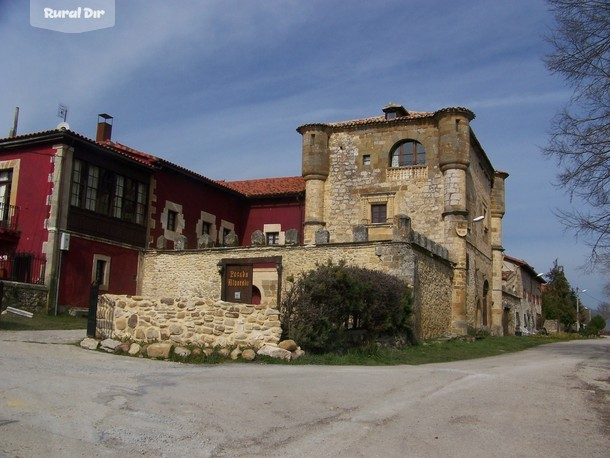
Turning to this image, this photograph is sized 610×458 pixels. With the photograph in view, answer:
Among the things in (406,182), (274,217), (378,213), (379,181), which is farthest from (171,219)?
(406,182)

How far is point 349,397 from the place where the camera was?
8.94 metres

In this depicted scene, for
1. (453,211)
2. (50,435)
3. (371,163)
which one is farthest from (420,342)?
(50,435)

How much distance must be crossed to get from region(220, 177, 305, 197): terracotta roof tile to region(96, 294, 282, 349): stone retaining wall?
57.0 feet

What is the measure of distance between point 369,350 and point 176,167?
1513 cm

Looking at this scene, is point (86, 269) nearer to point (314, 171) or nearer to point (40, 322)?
point (40, 322)

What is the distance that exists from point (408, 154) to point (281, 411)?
21.4 meters

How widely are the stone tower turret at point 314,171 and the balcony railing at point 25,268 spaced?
39.6 ft

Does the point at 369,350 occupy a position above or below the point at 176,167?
below

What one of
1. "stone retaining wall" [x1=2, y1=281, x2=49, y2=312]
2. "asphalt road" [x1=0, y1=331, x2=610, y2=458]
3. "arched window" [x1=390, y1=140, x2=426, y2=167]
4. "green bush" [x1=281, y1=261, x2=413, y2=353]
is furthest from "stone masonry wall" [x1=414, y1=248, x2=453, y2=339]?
"stone retaining wall" [x1=2, y1=281, x2=49, y2=312]

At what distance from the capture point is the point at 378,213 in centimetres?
2797

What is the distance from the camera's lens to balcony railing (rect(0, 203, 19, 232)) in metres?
21.7

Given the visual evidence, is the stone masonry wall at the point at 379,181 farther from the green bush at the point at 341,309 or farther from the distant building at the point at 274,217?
the green bush at the point at 341,309

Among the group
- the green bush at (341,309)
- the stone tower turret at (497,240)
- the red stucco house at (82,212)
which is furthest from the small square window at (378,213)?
the green bush at (341,309)

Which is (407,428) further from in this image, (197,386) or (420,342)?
(420,342)
